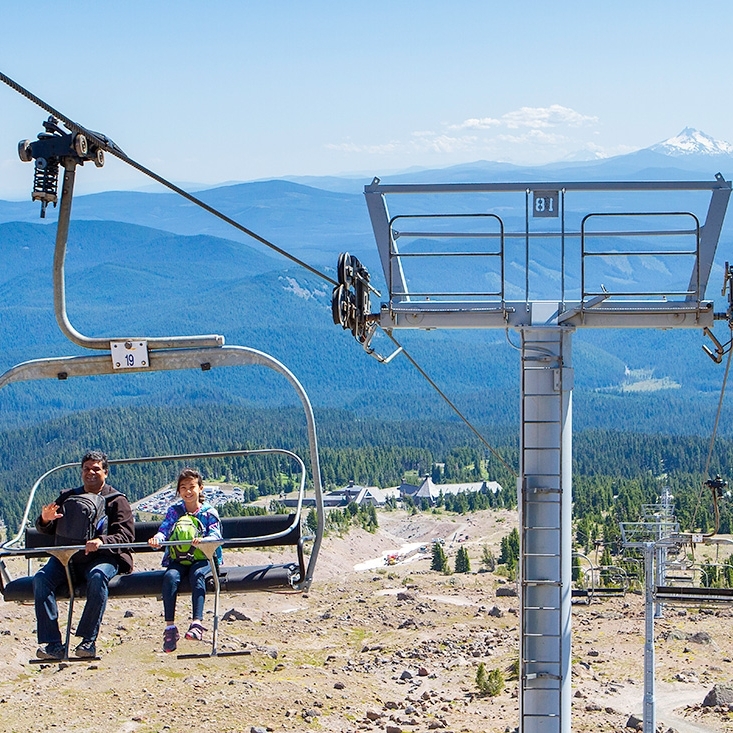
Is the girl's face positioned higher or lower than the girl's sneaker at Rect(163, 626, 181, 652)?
higher

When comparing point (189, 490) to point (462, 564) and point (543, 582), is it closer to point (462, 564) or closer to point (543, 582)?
point (543, 582)

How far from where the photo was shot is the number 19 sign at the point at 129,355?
30.8ft

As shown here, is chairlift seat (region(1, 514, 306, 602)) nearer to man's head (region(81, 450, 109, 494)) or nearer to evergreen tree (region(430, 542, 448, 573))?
man's head (region(81, 450, 109, 494))

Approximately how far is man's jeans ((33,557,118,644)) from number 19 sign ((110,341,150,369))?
4.81 ft

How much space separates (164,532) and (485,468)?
365 feet

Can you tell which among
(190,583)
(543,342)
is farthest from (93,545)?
(543,342)

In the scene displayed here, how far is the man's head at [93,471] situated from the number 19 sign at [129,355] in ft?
2.17

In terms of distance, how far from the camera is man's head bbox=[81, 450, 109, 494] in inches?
376

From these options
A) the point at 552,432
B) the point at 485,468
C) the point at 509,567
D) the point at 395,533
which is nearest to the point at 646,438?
the point at 485,468

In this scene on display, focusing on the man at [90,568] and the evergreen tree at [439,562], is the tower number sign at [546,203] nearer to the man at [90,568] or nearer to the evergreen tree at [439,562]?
the man at [90,568]

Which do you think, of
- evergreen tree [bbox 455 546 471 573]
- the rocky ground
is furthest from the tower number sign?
evergreen tree [bbox 455 546 471 573]

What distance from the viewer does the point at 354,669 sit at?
93.6 feet

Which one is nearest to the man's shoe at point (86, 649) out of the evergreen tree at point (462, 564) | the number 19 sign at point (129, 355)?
the number 19 sign at point (129, 355)

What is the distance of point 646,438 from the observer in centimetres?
12369
